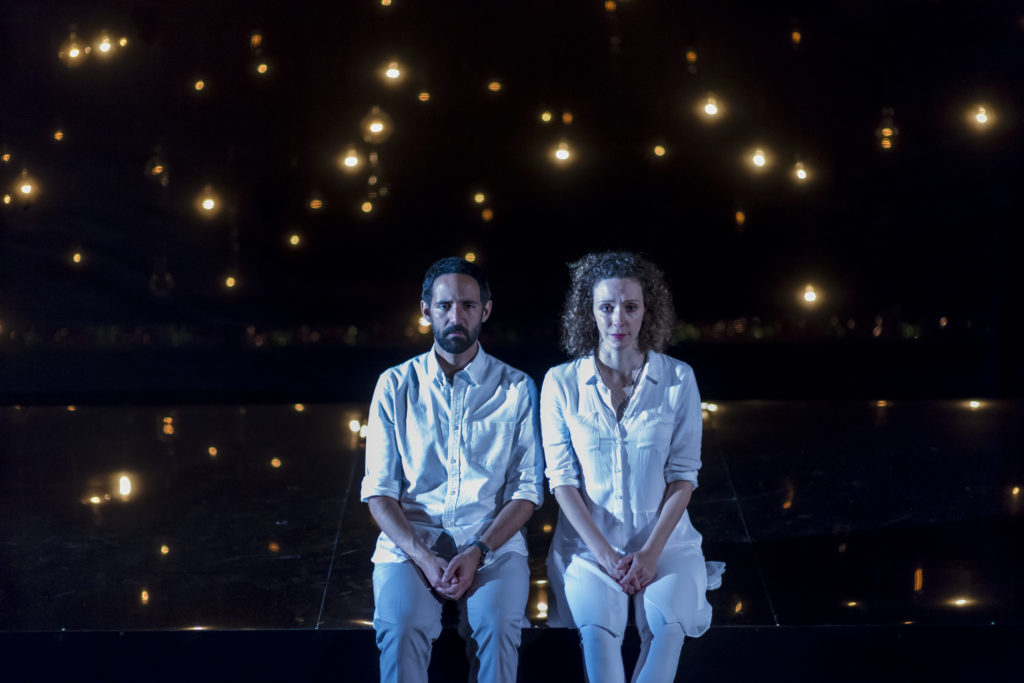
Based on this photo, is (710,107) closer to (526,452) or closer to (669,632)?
(526,452)

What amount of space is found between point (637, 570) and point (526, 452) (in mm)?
377

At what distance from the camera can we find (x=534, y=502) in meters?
2.18

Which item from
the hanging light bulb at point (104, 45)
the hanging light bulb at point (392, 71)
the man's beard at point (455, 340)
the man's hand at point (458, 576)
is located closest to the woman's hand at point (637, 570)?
the man's hand at point (458, 576)

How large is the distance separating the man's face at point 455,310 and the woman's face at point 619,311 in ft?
0.97

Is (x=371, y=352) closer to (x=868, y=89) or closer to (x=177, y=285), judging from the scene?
(x=177, y=285)

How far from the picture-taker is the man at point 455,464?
2.08m

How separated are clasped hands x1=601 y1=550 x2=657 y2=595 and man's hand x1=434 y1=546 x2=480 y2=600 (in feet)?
0.95

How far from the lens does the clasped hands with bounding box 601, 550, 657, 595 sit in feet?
6.70

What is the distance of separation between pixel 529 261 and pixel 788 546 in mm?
2090

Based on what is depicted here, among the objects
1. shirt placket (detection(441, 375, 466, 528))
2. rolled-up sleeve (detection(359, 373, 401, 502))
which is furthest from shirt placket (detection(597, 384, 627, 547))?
rolled-up sleeve (detection(359, 373, 401, 502))

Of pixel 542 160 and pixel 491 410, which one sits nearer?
pixel 491 410

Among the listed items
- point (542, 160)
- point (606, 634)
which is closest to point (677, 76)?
point (542, 160)

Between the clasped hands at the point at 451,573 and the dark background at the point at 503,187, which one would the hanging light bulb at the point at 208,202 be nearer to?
the dark background at the point at 503,187

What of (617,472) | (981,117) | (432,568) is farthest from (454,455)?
(981,117)
